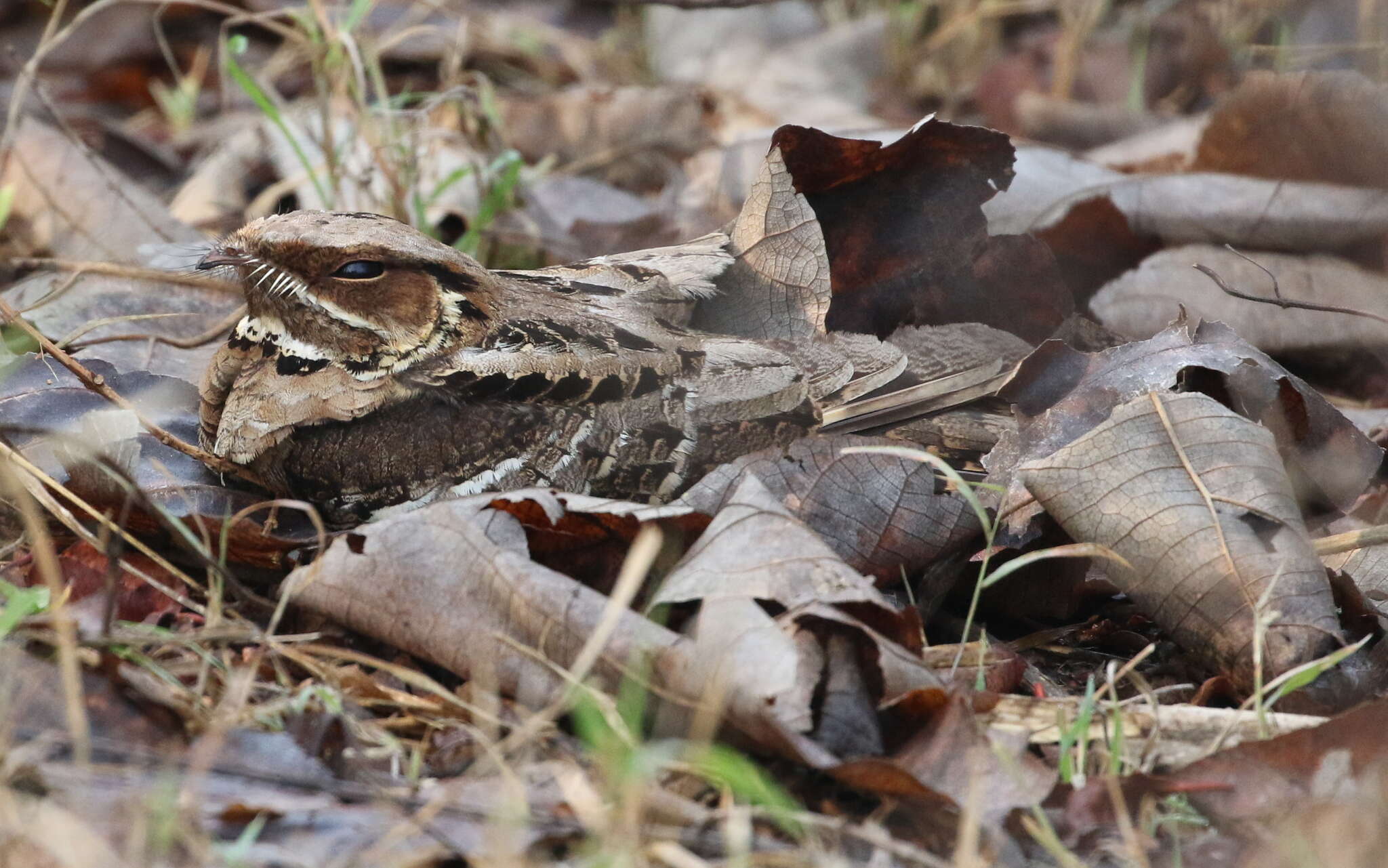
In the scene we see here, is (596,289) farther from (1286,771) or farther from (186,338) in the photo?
(1286,771)

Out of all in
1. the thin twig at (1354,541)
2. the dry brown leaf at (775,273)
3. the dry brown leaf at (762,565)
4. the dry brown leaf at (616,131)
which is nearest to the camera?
the dry brown leaf at (762,565)

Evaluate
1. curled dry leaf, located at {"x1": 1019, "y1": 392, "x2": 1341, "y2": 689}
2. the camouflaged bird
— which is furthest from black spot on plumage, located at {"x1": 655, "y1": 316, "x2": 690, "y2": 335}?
curled dry leaf, located at {"x1": 1019, "y1": 392, "x2": 1341, "y2": 689}

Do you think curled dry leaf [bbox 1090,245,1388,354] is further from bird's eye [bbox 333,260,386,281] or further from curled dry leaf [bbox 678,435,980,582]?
bird's eye [bbox 333,260,386,281]

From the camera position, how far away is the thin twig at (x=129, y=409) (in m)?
2.97

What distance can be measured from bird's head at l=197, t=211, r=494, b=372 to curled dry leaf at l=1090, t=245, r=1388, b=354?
2.04m

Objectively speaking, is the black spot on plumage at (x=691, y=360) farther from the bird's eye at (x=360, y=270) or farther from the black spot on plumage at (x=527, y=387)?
the bird's eye at (x=360, y=270)

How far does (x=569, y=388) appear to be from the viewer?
9.62 ft

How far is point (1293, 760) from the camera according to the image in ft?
7.18

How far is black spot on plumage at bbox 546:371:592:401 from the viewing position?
2.93 meters

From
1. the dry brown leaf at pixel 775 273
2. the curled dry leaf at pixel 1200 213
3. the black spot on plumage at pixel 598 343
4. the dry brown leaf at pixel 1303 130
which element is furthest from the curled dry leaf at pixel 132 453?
the dry brown leaf at pixel 1303 130

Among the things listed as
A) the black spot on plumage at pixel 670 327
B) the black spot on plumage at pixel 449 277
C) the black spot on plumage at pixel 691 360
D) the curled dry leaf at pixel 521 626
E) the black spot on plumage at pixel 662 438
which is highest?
the black spot on plumage at pixel 449 277

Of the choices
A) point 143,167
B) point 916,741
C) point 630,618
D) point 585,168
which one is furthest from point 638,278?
point 143,167

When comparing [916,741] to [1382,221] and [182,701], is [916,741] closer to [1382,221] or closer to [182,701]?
[182,701]

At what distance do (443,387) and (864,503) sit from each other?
3.17 ft
